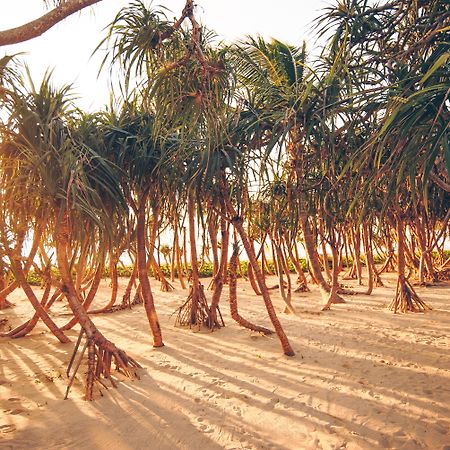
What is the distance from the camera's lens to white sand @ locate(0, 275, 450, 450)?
2621 millimetres

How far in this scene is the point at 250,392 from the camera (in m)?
3.37

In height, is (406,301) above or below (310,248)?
below

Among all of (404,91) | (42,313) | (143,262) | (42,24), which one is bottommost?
(42,313)

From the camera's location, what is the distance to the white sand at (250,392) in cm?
262

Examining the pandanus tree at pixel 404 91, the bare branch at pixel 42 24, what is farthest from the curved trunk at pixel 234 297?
the bare branch at pixel 42 24

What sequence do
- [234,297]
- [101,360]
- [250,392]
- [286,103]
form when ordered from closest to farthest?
[250,392] < [101,360] < [286,103] < [234,297]

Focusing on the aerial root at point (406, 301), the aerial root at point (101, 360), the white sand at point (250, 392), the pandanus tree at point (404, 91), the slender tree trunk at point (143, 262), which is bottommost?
the white sand at point (250, 392)

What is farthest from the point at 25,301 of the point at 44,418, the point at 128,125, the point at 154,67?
the point at 154,67

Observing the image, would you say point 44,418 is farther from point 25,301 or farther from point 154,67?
point 25,301

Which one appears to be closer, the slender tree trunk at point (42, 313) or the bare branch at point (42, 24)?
the bare branch at point (42, 24)

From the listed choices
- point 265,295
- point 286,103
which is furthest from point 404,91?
point 265,295

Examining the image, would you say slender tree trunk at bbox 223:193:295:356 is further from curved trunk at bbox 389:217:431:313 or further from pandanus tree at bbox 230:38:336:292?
curved trunk at bbox 389:217:431:313

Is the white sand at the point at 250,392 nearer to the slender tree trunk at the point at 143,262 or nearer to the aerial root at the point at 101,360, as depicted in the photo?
the aerial root at the point at 101,360

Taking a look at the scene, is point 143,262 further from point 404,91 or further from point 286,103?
point 404,91
